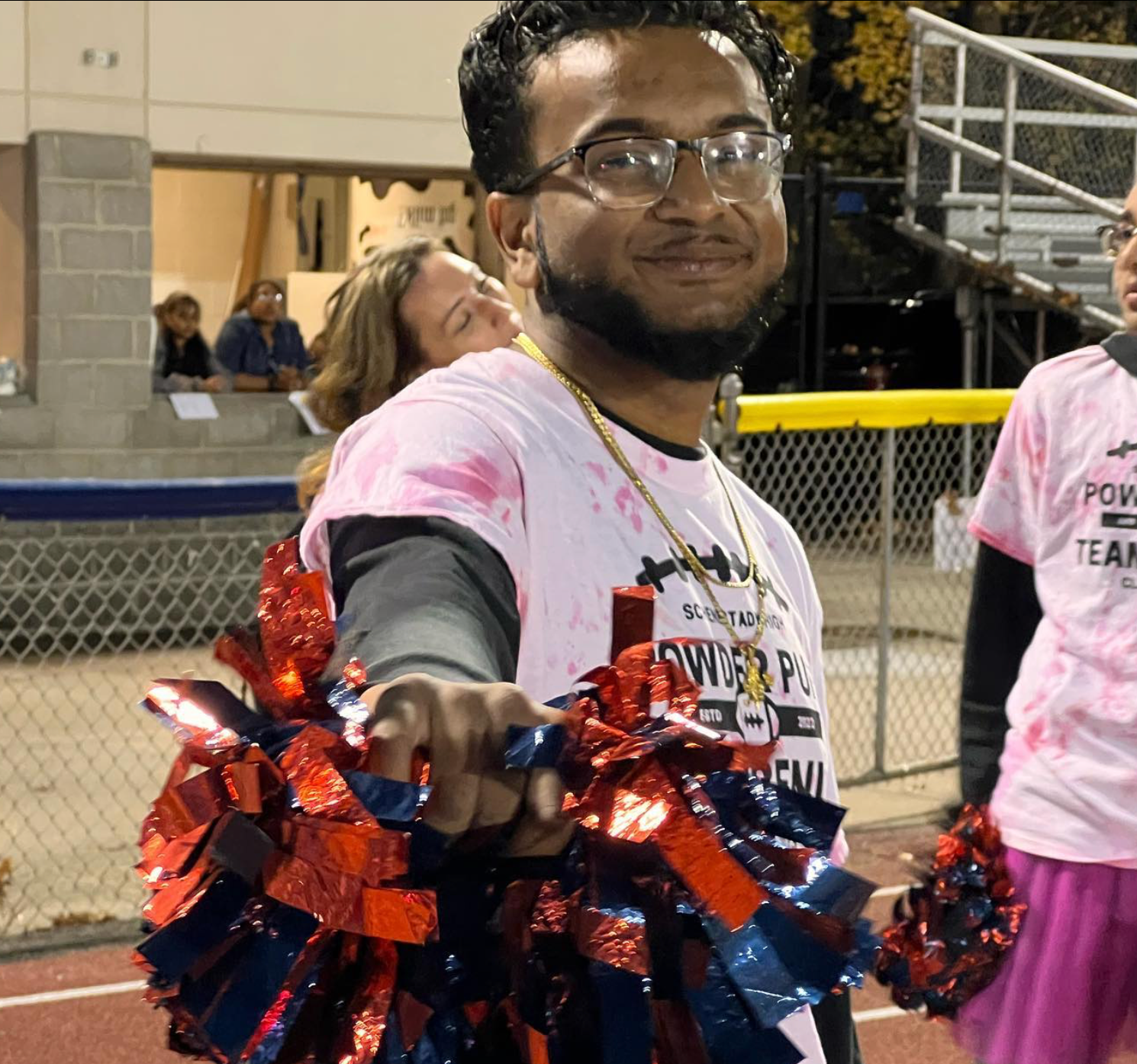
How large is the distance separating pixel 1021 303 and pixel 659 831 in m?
14.6

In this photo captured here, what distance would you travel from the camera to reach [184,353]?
1048cm

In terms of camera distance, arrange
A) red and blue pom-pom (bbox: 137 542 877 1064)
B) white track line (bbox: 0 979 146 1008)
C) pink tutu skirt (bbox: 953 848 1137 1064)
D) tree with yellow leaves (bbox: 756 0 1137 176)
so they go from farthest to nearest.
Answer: tree with yellow leaves (bbox: 756 0 1137 176) < white track line (bbox: 0 979 146 1008) < pink tutu skirt (bbox: 953 848 1137 1064) < red and blue pom-pom (bbox: 137 542 877 1064)

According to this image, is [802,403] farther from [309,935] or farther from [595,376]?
[309,935]

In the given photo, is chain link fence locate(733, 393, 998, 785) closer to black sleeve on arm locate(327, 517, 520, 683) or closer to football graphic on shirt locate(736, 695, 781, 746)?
football graphic on shirt locate(736, 695, 781, 746)

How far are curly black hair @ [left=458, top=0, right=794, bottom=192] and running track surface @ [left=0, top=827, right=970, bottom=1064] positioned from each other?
285 cm

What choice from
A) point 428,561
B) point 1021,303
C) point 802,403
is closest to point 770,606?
point 428,561

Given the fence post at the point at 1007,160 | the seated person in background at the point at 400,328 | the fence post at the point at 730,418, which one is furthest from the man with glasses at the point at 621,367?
the fence post at the point at 1007,160

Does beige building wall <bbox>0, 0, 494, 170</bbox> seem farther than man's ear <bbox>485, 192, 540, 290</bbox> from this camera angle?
Yes

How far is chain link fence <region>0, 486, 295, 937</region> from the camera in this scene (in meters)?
5.57

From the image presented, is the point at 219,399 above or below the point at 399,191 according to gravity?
below

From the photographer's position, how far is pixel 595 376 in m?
1.57

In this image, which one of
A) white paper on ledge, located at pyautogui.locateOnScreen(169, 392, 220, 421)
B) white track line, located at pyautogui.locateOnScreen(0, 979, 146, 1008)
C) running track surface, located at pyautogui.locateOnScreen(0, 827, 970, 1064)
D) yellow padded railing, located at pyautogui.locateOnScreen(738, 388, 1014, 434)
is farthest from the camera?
white paper on ledge, located at pyautogui.locateOnScreen(169, 392, 220, 421)

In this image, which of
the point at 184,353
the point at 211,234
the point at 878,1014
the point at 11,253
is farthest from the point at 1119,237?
the point at 211,234

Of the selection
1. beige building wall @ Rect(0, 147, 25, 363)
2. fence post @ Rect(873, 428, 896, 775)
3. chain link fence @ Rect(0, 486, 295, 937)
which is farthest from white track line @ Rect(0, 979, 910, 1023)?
beige building wall @ Rect(0, 147, 25, 363)
